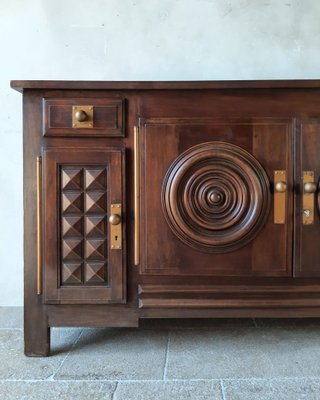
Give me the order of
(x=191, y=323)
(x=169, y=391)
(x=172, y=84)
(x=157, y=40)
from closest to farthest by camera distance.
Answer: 1. (x=169, y=391)
2. (x=172, y=84)
3. (x=191, y=323)
4. (x=157, y=40)

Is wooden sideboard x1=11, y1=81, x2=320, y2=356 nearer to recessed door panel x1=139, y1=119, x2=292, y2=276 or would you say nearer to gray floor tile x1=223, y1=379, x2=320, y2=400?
recessed door panel x1=139, y1=119, x2=292, y2=276

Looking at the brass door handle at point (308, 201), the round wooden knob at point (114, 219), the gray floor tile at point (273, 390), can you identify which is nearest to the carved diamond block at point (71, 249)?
the round wooden knob at point (114, 219)

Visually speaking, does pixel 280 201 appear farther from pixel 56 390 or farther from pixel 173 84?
pixel 56 390

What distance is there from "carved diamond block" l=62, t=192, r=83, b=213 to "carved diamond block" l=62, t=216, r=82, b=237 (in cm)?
2

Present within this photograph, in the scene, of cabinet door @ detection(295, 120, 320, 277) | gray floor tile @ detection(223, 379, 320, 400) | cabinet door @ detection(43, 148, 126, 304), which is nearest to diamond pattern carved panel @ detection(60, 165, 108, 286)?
cabinet door @ detection(43, 148, 126, 304)

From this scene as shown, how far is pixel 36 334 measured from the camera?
109 centimetres

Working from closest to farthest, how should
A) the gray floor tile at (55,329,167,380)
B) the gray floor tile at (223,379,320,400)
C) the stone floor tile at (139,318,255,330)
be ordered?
the gray floor tile at (223,379,320,400) → the gray floor tile at (55,329,167,380) → the stone floor tile at (139,318,255,330)

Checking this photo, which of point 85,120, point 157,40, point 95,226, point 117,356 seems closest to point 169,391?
point 117,356

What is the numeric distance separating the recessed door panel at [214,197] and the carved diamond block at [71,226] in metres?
0.19

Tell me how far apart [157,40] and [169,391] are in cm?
127

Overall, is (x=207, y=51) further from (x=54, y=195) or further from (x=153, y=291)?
(x=153, y=291)

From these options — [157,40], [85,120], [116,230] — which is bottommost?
[116,230]

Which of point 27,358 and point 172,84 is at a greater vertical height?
point 172,84

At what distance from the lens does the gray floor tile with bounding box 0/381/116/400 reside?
0.91 m
